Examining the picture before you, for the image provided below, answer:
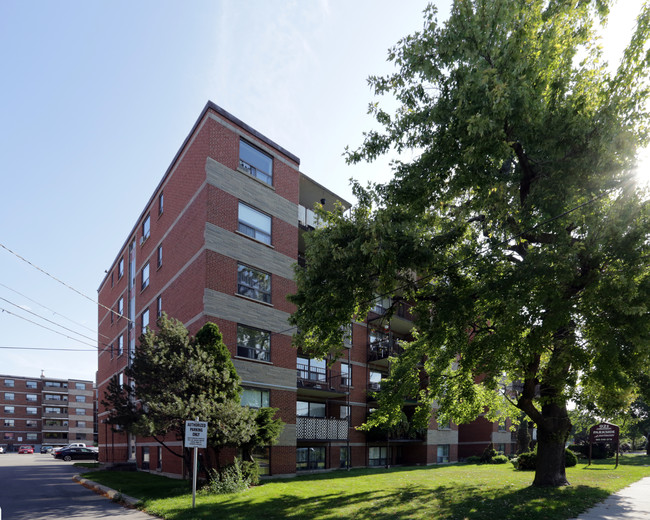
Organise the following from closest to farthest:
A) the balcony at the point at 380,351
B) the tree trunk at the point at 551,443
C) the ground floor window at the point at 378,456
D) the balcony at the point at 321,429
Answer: the tree trunk at the point at 551,443 < the balcony at the point at 321,429 < the ground floor window at the point at 378,456 < the balcony at the point at 380,351

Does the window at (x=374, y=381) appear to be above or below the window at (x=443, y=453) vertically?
above

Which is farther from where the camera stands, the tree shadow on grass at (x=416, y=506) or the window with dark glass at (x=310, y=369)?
the window with dark glass at (x=310, y=369)

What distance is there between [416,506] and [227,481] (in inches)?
258

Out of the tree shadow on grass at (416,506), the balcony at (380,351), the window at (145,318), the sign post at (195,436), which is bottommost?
the tree shadow on grass at (416,506)

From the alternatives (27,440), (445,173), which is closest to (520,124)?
(445,173)

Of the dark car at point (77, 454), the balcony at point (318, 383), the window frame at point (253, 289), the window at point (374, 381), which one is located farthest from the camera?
the dark car at point (77, 454)

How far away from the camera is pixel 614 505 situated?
12.0 m

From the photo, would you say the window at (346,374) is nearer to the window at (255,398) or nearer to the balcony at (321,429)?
the balcony at (321,429)

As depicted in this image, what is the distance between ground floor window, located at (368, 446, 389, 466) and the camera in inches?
1163

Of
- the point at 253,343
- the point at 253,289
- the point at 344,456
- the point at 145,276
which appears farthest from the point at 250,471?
the point at 145,276

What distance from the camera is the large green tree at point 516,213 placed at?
10250 millimetres

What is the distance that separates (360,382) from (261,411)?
11.7m

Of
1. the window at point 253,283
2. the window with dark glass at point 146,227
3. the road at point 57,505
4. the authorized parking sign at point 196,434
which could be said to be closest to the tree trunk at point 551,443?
the authorized parking sign at point 196,434

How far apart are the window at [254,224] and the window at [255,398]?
6.97 meters
